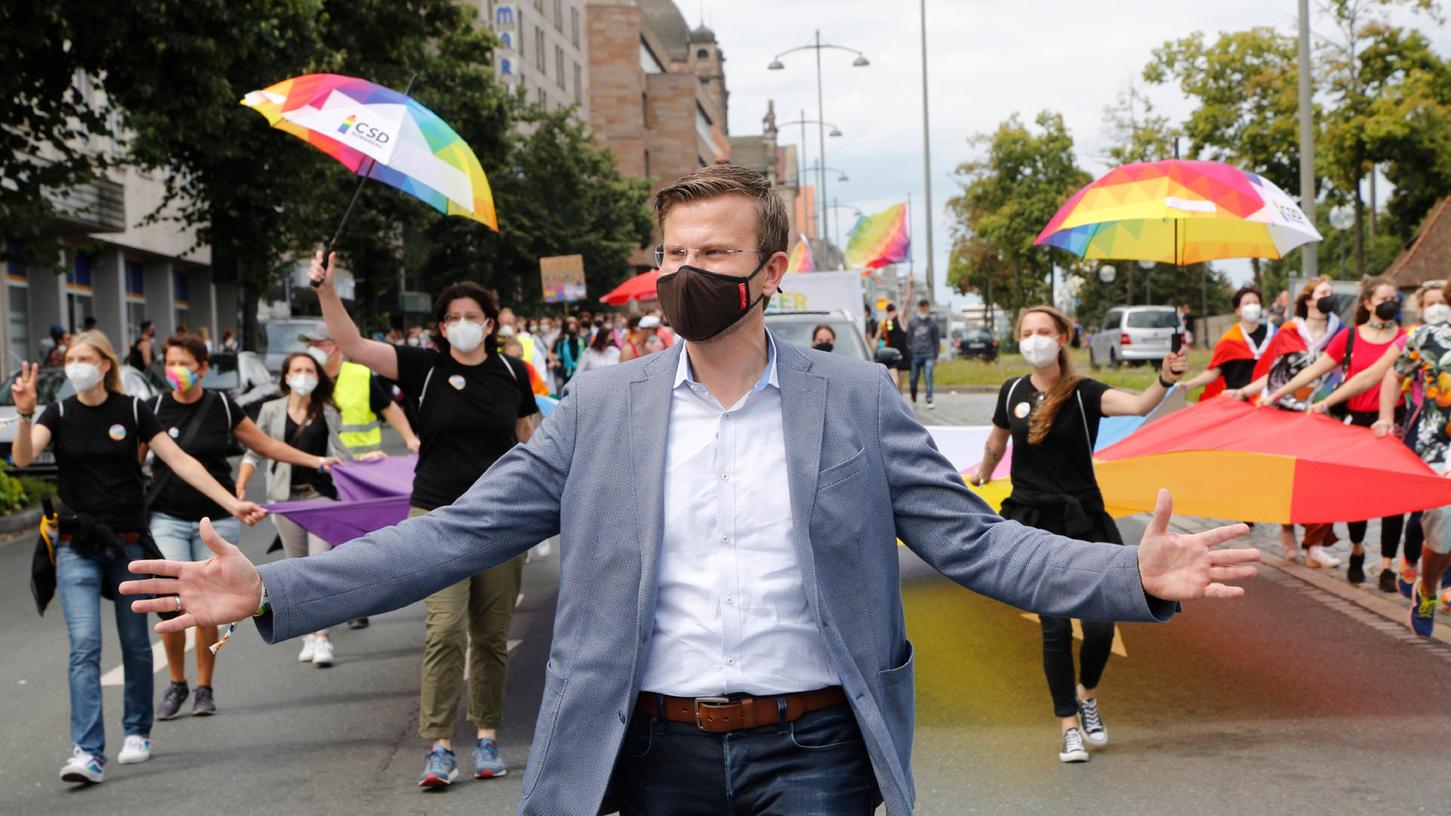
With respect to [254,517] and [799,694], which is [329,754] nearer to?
[254,517]

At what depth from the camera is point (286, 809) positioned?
6113mm

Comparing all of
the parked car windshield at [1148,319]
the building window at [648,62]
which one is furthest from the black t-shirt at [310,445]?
the building window at [648,62]

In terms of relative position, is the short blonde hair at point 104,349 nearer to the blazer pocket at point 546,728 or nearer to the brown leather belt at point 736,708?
the blazer pocket at point 546,728

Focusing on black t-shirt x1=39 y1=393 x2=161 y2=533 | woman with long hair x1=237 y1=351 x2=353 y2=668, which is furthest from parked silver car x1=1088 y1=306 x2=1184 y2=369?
black t-shirt x1=39 y1=393 x2=161 y2=533

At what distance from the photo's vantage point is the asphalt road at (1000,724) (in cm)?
→ 613

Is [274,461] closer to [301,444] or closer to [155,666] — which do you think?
[301,444]

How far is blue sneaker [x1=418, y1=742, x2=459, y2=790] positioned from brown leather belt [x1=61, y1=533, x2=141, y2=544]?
5.50 feet

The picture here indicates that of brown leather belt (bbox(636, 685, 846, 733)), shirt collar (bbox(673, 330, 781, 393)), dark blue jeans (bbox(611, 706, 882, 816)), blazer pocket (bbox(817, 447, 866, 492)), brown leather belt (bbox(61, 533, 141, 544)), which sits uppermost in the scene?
shirt collar (bbox(673, 330, 781, 393))

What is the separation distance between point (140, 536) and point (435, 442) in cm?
145

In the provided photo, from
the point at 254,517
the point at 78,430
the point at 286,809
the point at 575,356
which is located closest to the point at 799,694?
the point at 286,809

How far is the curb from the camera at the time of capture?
30.5ft

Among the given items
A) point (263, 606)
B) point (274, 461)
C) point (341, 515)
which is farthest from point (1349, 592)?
point (263, 606)

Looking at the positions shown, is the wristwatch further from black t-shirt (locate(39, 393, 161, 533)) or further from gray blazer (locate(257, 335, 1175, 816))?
black t-shirt (locate(39, 393, 161, 533))

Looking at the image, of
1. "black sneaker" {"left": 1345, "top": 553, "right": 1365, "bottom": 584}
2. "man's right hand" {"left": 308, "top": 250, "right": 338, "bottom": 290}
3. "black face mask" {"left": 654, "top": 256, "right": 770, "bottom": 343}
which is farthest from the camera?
"black sneaker" {"left": 1345, "top": 553, "right": 1365, "bottom": 584}
